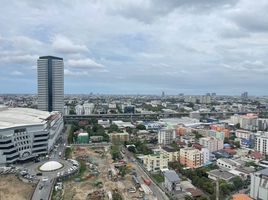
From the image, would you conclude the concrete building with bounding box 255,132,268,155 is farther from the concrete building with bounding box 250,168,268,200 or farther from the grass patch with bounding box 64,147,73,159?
the grass patch with bounding box 64,147,73,159

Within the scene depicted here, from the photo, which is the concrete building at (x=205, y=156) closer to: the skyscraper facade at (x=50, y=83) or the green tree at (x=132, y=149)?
the green tree at (x=132, y=149)

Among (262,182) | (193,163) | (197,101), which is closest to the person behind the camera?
(262,182)

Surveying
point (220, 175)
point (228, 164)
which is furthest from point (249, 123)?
point (220, 175)

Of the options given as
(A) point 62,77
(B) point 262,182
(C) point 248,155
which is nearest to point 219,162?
(C) point 248,155

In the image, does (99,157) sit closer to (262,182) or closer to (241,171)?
(241,171)

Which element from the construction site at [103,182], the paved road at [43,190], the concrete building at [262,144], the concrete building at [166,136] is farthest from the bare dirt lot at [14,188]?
the concrete building at [262,144]

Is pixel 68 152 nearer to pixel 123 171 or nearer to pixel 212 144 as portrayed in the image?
pixel 123 171

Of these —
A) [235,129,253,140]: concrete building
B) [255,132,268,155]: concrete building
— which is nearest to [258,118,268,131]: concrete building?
[235,129,253,140]: concrete building
